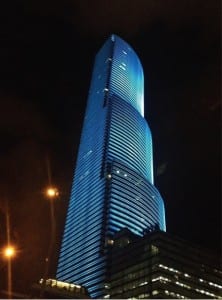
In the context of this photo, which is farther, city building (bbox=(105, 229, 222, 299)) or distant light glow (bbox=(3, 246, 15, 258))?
city building (bbox=(105, 229, 222, 299))

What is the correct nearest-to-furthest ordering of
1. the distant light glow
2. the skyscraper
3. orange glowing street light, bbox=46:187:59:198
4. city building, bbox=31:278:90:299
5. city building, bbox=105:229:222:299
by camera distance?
the distant light glow, orange glowing street light, bbox=46:187:59:198, city building, bbox=105:229:222:299, city building, bbox=31:278:90:299, the skyscraper

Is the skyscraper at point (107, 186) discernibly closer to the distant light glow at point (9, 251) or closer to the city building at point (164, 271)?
the city building at point (164, 271)

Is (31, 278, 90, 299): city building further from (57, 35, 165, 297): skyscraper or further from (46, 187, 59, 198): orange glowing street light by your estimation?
(46, 187, 59, 198): orange glowing street light

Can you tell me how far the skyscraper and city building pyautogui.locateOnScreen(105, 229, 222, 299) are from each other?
14565mm

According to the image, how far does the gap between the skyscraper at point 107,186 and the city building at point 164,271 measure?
14.6m

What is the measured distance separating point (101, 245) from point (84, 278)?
46.0ft

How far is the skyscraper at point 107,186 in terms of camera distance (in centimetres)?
13200

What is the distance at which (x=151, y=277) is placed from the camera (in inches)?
3634

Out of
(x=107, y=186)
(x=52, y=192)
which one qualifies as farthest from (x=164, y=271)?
(x=52, y=192)

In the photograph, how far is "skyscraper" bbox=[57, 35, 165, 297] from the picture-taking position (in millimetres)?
132000

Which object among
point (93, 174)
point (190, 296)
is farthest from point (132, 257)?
point (93, 174)

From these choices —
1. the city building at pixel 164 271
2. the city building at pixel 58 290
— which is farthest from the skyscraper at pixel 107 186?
the city building at pixel 164 271

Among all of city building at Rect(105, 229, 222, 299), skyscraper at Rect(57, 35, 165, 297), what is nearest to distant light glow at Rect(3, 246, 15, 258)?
city building at Rect(105, 229, 222, 299)

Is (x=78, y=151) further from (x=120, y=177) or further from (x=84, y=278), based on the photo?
(x=84, y=278)
